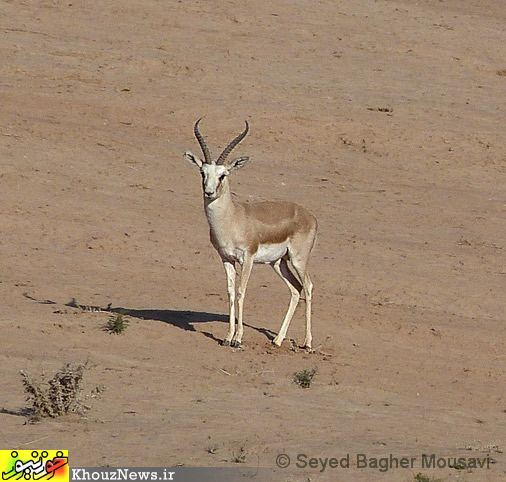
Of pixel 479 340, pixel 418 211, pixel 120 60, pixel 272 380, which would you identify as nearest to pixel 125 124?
pixel 120 60

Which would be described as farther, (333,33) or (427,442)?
(333,33)

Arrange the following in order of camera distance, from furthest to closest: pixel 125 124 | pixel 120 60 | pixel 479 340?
1. pixel 120 60
2. pixel 125 124
3. pixel 479 340

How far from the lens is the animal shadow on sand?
1411 centimetres

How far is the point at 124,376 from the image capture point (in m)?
11.5

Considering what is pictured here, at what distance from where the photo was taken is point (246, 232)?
1336 centimetres

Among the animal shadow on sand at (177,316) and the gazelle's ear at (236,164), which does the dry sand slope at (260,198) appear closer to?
the animal shadow on sand at (177,316)

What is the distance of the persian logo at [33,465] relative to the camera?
27.0 ft

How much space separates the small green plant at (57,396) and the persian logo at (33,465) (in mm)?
1122

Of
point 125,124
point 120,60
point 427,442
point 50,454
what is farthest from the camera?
point 120,60

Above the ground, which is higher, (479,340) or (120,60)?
(120,60)

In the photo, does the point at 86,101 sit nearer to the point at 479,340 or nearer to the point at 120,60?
the point at 120,60

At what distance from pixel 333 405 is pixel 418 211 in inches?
443

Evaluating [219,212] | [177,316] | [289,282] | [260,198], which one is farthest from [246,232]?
[260,198]

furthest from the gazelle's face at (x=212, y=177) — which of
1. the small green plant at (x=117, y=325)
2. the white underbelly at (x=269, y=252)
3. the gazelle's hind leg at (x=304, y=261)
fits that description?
the small green plant at (x=117, y=325)
